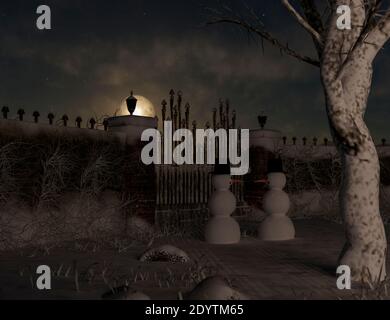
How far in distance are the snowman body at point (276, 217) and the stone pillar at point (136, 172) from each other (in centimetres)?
220

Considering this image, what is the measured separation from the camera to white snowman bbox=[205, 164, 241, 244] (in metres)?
8.23

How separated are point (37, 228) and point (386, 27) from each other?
581 cm

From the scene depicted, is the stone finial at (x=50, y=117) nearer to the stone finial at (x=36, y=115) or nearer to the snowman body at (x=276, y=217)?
→ the stone finial at (x=36, y=115)

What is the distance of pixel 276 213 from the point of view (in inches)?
346

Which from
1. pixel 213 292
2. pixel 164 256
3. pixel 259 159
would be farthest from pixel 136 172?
pixel 213 292

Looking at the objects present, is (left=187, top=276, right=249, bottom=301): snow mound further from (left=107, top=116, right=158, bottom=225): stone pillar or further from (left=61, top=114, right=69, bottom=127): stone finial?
(left=61, top=114, right=69, bottom=127): stone finial

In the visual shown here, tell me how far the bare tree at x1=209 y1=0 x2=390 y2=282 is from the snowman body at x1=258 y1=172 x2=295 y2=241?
11.5 ft

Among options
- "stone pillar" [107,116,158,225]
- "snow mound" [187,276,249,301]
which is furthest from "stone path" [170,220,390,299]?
"stone pillar" [107,116,158,225]

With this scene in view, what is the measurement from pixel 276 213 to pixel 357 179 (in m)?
3.84

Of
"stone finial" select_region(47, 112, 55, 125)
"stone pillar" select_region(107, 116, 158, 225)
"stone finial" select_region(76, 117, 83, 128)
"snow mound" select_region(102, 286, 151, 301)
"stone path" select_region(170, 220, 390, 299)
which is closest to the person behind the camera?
"snow mound" select_region(102, 286, 151, 301)

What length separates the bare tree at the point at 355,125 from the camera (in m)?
4.97

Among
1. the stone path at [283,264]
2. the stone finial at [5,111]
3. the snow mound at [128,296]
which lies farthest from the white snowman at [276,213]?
the snow mound at [128,296]

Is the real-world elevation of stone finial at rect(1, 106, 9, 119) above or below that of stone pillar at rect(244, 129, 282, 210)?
above

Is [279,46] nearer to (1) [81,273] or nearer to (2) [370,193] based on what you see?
(2) [370,193]
